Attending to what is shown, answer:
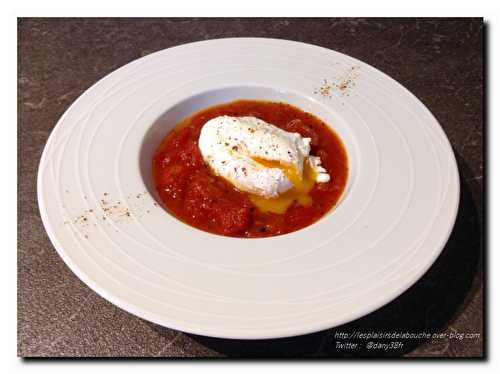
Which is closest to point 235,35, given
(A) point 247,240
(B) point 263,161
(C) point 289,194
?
(B) point 263,161

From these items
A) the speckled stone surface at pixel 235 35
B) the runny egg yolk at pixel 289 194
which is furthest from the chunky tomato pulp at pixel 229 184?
the speckled stone surface at pixel 235 35

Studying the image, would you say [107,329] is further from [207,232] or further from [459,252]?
[459,252]

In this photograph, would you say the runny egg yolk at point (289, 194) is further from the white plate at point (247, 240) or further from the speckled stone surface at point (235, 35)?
the speckled stone surface at point (235, 35)

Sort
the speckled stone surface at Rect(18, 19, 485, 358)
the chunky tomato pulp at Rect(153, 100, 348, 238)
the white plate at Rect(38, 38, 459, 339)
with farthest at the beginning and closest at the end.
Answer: the chunky tomato pulp at Rect(153, 100, 348, 238)
the speckled stone surface at Rect(18, 19, 485, 358)
the white plate at Rect(38, 38, 459, 339)

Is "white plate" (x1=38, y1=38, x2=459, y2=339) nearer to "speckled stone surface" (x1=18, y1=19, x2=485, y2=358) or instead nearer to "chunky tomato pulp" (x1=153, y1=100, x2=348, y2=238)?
"chunky tomato pulp" (x1=153, y1=100, x2=348, y2=238)

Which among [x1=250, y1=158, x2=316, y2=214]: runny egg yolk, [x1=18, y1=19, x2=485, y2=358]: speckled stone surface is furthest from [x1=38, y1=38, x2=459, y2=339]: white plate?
[x1=18, y1=19, x2=485, y2=358]: speckled stone surface

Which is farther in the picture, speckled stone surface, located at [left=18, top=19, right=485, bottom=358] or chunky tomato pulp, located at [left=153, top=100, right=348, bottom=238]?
chunky tomato pulp, located at [left=153, top=100, right=348, bottom=238]
